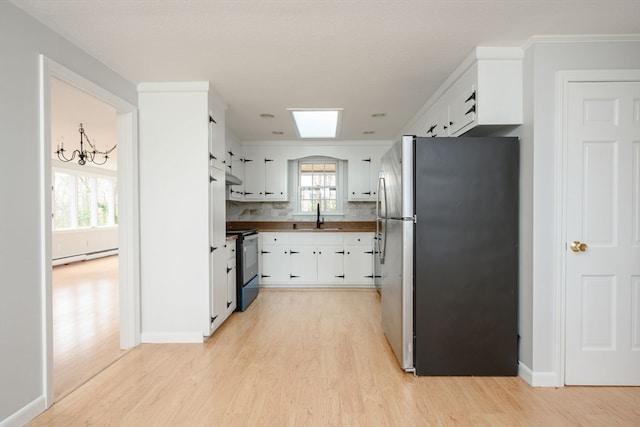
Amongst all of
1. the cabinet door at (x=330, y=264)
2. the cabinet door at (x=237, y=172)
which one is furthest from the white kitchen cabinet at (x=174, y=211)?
the cabinet door at (x=330, y=264)

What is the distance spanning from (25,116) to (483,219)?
291 cm

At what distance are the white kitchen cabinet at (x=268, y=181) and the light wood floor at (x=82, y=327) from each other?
247cm

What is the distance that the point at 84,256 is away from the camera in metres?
8.34

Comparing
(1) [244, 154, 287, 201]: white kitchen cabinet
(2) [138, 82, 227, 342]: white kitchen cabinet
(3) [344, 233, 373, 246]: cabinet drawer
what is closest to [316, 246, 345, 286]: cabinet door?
(3) [344, 233, 373, 246]: cabinet drawer

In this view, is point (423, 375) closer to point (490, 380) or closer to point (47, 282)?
point (490, 380)

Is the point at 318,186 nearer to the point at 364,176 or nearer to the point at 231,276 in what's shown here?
the point at 364,176

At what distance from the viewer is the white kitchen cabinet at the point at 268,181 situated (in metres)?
5.58

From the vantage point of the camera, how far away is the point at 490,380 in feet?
7.89

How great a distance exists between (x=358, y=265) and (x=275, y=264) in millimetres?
1250

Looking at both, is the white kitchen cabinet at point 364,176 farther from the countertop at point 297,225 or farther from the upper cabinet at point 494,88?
the upper cabinet at point 494,88

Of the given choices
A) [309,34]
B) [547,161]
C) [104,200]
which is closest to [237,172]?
[309,34]

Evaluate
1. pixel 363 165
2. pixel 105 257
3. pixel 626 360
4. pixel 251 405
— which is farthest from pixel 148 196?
pixel 105 257

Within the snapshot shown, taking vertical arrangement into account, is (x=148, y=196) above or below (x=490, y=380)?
above

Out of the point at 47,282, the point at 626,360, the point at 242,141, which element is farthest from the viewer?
the point at 242,141
